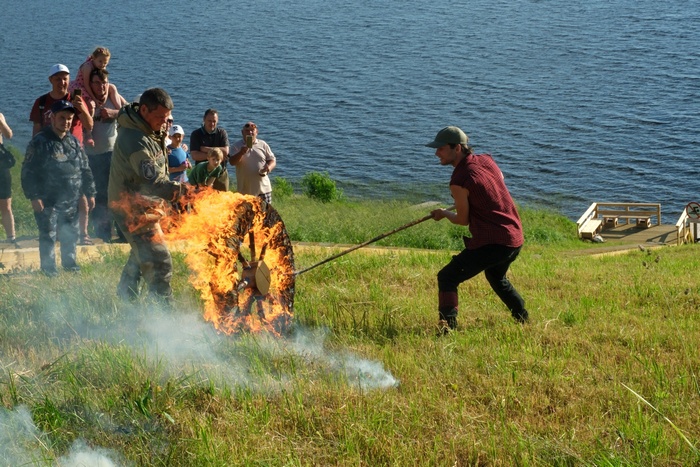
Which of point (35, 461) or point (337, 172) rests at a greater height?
point (35, 461)

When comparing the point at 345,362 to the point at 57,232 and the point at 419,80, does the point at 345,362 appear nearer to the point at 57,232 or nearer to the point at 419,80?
the point at 57,232

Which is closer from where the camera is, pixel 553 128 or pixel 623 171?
pixel 623 171

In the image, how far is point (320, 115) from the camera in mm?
39906

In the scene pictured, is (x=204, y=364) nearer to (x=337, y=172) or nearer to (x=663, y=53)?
(x=337, y=172)

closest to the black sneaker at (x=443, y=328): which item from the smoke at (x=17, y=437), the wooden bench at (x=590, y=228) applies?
the smoke at (x=17, y=437)

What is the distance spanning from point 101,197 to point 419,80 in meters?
34.1

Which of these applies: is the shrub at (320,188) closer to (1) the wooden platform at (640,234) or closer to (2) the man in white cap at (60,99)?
(1) the wooden platform at (640,234)

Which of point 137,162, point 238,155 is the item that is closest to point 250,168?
point 238,155

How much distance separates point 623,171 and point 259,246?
30.0 metres

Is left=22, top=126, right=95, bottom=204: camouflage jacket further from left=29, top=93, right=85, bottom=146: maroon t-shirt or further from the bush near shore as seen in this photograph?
the bush near shore

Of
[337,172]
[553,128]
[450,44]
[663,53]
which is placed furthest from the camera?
[450,44]

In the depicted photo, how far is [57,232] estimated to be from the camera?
9734mm

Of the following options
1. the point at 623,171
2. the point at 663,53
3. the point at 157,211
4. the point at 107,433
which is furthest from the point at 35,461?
the point at 663,53

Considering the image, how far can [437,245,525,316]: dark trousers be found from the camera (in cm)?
749
